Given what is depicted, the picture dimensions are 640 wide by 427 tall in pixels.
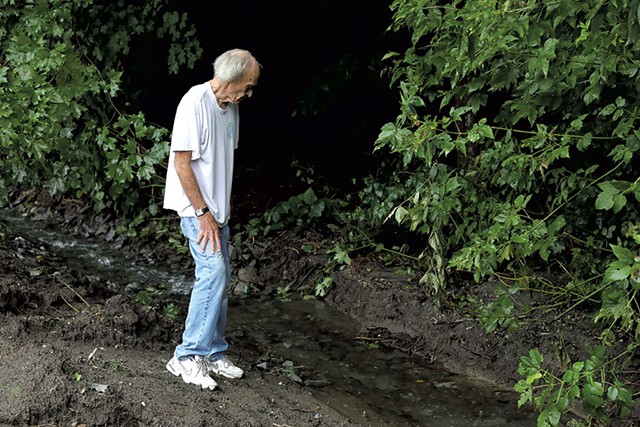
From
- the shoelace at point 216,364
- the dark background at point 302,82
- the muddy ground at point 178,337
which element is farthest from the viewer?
the dark background at point 302,82

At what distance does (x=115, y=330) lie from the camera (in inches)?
229

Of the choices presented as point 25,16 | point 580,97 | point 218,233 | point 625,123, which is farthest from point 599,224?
point 25,16


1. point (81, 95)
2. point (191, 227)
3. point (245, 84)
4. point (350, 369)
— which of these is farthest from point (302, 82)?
point (191, 227)

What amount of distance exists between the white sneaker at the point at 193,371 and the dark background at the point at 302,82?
528cm

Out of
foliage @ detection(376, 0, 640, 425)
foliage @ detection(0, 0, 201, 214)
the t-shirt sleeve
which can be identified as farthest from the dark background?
the t-shirt sleeve

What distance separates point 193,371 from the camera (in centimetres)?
520

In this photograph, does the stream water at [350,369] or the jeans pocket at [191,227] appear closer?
the jeans pocket at [191,227]

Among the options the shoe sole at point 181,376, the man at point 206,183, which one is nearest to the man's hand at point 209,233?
the man at point 206,183

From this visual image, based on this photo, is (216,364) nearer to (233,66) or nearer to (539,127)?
(233,66)

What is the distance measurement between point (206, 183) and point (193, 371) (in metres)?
1.15

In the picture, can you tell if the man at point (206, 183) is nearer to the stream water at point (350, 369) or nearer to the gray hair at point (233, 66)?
the gray hair at point (233, 66)

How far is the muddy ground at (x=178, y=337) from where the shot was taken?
4.69 m

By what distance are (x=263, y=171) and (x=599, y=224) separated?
18.4 ft

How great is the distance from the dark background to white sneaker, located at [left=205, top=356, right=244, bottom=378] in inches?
198
